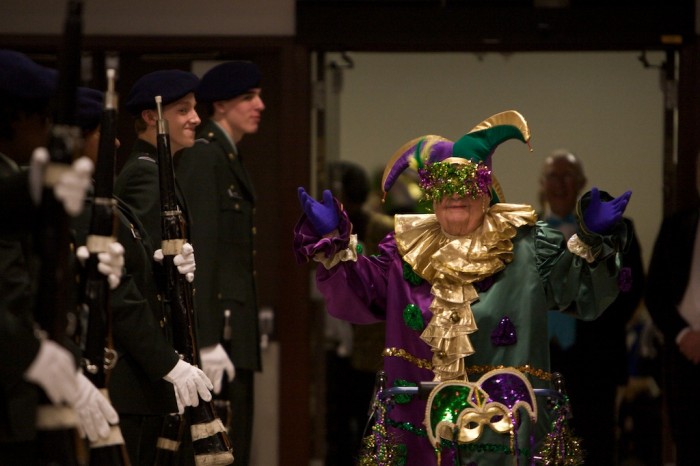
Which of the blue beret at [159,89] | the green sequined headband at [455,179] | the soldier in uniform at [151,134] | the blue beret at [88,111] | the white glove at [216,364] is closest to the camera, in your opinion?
the blue beret at [88,111]

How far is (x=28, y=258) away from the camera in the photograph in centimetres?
277

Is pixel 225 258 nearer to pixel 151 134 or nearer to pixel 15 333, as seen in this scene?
pixel 151 134

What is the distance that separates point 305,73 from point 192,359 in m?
2.51

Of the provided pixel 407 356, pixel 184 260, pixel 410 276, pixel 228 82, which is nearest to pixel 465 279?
pixel 410 276

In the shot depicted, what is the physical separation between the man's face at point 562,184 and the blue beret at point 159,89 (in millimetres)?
2175

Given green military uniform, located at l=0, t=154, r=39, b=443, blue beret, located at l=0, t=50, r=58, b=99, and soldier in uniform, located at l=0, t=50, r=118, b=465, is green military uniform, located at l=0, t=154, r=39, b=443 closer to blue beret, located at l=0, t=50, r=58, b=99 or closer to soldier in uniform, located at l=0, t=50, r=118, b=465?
soldier in uniform, located at l=0, t=50, r=118, b=465

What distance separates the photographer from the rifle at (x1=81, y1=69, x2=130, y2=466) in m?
3.10

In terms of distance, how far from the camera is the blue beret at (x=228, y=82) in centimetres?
516

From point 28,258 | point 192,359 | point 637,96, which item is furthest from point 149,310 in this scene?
point 637,96

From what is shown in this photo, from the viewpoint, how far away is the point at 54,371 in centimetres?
239

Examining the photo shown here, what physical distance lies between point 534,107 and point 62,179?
4621 mm

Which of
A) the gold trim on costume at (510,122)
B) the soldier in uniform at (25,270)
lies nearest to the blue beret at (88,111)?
the soldier in uniform at (25,270)

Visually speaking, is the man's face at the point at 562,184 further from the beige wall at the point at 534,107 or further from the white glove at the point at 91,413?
the white glove at the point at 91,413

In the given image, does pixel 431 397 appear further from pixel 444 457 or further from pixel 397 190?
pixel 397 190
